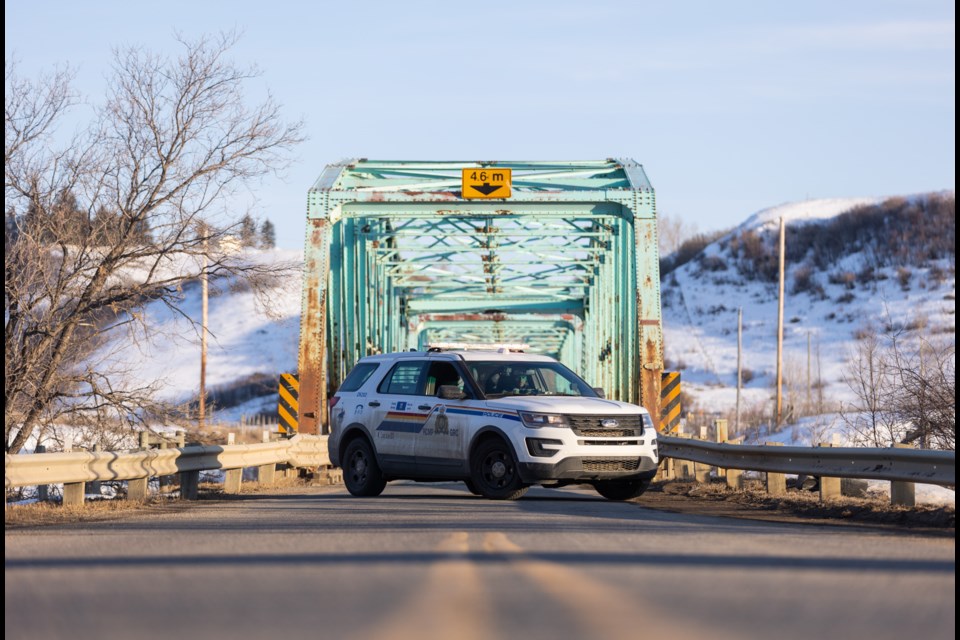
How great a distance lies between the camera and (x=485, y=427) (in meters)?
15.6

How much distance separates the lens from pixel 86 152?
2091 cm

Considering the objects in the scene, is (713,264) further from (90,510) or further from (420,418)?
(90,510)

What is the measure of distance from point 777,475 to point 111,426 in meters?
10.00

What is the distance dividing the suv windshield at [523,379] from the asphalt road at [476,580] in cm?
443

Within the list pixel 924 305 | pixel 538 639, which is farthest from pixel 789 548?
pixel 924 305

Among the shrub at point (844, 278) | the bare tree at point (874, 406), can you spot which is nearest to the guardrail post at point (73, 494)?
the bare tree at point (874, 406)

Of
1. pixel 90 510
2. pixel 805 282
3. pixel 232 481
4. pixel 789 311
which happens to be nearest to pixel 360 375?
pixel 232 481

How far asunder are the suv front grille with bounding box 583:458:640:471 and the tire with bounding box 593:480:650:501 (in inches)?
21.3

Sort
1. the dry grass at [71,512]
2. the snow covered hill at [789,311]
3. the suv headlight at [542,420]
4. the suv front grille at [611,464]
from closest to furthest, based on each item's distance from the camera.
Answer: the dry grass at [71,512] < the suv headlight at [542,420] < the suv front grille at [611,464] < the snow covered hill at [789,311]

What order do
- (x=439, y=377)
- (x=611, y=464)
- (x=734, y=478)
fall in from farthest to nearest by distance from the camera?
1. (x=734, y=478)
2. (x=439, y=377)
3. (x=611, y=464)

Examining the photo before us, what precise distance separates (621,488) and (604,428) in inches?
47.8

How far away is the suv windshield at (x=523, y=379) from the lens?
1647 cm

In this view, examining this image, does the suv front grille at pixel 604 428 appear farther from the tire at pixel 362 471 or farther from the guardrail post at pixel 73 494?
the guardrail post at pixel 73 494

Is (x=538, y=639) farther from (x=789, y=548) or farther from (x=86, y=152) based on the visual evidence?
(x=86, y=152)
